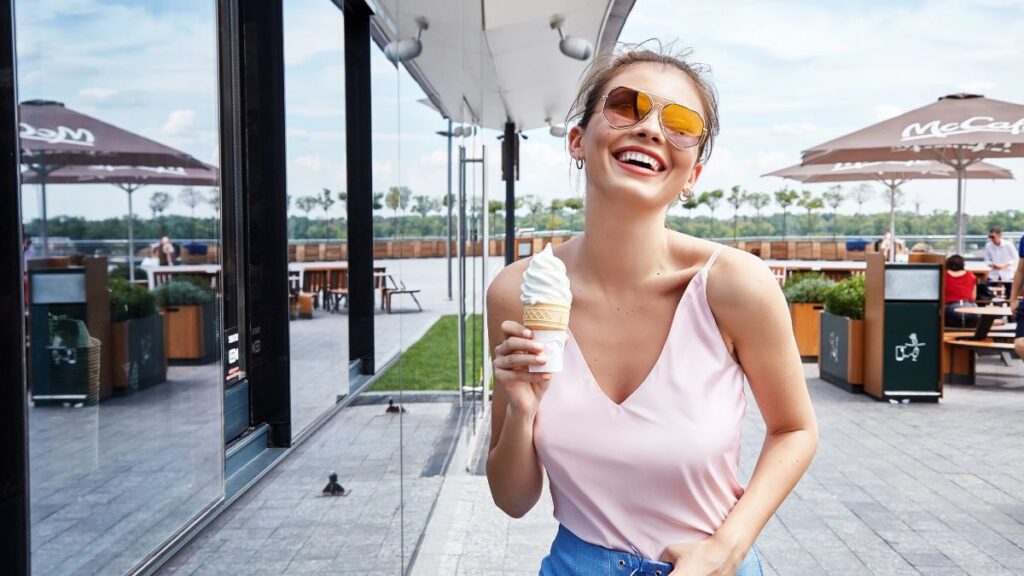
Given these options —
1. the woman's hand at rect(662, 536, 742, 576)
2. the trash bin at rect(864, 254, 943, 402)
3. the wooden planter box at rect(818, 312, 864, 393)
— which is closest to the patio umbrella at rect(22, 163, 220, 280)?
the woman's hand at rect(662, 536, 742, 576)

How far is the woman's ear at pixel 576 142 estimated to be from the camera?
170 centimetres

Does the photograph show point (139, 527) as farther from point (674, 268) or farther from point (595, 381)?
point (674, 268)

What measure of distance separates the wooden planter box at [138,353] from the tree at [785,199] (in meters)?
30.5

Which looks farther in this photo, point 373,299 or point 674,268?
point 373,299

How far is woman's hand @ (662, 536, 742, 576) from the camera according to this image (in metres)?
1.46

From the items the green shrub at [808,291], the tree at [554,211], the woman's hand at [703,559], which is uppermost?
Result: the tree at [554,211]

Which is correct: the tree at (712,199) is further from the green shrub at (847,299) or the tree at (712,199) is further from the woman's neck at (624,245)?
the woman's neck at (624,245)

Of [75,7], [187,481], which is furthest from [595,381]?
[75,7]

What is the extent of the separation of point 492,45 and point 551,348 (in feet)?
22.4

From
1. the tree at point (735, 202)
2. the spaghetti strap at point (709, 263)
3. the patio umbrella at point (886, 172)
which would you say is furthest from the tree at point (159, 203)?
the tree at point (735, 202)

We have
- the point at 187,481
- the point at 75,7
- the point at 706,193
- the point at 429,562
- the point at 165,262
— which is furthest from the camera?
the point at 706,193

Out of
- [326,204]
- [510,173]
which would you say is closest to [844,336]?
[510,173]

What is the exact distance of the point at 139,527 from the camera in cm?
123

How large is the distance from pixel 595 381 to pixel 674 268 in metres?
0.25
